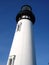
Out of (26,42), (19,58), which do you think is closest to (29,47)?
(26,42)

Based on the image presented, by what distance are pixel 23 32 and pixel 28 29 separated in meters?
0.61

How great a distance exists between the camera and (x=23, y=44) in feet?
33.4

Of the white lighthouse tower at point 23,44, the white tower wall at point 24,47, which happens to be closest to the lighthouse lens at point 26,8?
the white lighthouse tower at point 23,44

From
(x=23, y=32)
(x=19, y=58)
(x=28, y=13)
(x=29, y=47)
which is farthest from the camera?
(x=28, y=13)

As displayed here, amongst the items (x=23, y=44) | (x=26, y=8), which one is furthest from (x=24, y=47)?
(x=26, y=8)

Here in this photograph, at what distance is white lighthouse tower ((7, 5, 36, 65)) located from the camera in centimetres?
953

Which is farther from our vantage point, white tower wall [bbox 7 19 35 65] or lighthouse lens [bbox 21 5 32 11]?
lighthouse lens [bbox 21 5 32 11]

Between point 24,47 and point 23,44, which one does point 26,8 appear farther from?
point 24,47

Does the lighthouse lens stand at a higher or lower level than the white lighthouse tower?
higher

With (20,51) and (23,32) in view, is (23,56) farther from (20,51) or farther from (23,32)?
(23,32)

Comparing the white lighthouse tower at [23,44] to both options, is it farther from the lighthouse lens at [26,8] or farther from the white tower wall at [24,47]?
the lighthouse lens at [26,8]

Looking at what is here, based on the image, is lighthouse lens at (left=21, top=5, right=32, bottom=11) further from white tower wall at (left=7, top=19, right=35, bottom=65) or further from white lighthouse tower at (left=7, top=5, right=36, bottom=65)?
white tower wall at (left=7, top=19, right=35, bottom=65)

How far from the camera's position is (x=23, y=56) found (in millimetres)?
9555

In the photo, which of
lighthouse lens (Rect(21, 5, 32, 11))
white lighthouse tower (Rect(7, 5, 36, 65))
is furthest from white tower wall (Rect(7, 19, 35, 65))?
lighthouse lens (Rect(21, 5, 32, 11))
